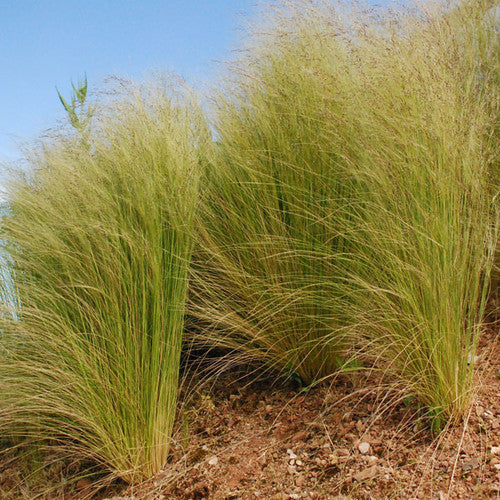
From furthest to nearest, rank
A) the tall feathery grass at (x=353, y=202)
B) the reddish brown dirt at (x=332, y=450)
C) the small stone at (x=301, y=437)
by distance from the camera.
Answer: the small stone at (x=301, y=437) → the tall feathery grass at (x=353, y=202) → the reddish brown dirt at (x=332, y=450)

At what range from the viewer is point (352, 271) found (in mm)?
2123

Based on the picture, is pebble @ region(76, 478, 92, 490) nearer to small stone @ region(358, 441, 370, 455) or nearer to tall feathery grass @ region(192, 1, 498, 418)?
tall feathery grass @ region(192, 1, 498, 418)

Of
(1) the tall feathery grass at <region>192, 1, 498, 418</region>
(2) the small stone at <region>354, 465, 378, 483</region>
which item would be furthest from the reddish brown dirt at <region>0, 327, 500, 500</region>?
(1) the tall feathery grass at <region>192, 1, 498, 418</region>

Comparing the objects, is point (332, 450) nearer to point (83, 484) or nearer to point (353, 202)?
point (353, 202)

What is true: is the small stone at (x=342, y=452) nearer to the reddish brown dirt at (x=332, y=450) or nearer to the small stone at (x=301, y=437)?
the reddish brown dirt at (x=332, y=450)

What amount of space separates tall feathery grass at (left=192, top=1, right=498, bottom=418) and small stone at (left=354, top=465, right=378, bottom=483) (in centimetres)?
30

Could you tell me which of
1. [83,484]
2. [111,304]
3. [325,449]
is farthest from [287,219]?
[83,484]

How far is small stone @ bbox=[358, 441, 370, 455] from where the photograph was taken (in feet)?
5.94

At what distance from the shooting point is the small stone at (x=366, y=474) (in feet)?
5.57

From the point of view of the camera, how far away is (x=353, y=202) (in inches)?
84.2

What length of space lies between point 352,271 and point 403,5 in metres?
1.59

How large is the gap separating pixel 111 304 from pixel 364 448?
46.9 inches

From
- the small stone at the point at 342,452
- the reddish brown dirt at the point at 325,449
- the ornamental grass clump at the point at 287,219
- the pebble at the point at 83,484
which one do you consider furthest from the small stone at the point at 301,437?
the pebble at the point at 83,484

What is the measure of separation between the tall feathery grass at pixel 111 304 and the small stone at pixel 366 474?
2.87 ft
